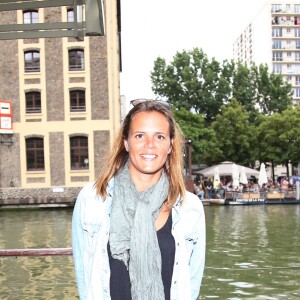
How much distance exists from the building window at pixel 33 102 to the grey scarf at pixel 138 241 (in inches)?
1175

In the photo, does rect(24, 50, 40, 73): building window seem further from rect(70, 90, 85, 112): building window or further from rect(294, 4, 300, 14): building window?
rect(294, 4, 300, 14): building window

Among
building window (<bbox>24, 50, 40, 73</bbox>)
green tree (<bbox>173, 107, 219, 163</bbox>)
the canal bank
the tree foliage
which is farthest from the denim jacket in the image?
the tree foliage

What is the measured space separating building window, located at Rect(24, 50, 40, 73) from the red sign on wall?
2.32 meters

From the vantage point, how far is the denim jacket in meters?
2.62

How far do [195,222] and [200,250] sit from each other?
16 cm

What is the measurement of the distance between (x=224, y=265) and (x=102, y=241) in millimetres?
8318

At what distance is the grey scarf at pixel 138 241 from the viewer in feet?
8.45

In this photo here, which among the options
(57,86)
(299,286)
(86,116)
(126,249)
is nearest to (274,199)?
(86,116)

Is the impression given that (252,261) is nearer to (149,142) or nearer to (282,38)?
(149,142)

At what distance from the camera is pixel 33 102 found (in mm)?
31891

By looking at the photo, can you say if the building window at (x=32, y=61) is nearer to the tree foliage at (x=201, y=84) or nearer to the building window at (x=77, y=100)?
the building window at (x=77, y=100)

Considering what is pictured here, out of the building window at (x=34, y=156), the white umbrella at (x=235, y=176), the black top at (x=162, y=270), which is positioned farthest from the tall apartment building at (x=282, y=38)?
the black top at (x=162, y=270)

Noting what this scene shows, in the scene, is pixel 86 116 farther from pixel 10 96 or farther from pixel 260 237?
pixel 260 237

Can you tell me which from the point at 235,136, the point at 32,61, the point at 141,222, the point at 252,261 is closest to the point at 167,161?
the point at 141,222
